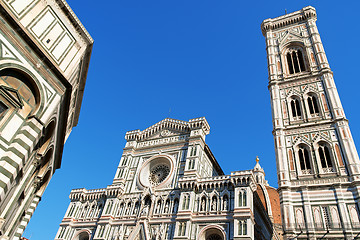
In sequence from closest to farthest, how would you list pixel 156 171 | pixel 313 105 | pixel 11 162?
pixel 11 162
pixel 313 105
pixel 156 171

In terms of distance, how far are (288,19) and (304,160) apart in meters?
22.2

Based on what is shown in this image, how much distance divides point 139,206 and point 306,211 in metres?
15.3

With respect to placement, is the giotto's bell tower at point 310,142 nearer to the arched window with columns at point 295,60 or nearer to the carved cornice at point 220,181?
the arched window with columns at point 295,60

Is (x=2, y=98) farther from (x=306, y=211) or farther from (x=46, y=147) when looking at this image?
(x=306, y=211)

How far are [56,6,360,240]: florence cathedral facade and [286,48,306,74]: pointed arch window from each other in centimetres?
12

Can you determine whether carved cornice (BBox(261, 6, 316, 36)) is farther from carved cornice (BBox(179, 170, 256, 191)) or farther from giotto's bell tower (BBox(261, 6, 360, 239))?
carved cornice (BBox(179, 170, 256, 191))

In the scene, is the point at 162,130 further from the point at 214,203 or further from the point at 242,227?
the point at 242,227

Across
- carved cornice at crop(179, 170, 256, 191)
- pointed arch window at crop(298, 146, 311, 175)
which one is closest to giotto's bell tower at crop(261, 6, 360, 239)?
pointed arch window at crop(298, 146, 311, 175)

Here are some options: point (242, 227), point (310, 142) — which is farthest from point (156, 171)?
point (310, 142)

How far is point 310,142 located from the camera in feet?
81.1

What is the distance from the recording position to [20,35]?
403 inches

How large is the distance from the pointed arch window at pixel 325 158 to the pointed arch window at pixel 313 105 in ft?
13.4

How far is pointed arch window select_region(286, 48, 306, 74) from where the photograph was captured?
31844 millimetres

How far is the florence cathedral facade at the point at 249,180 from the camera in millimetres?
21000
